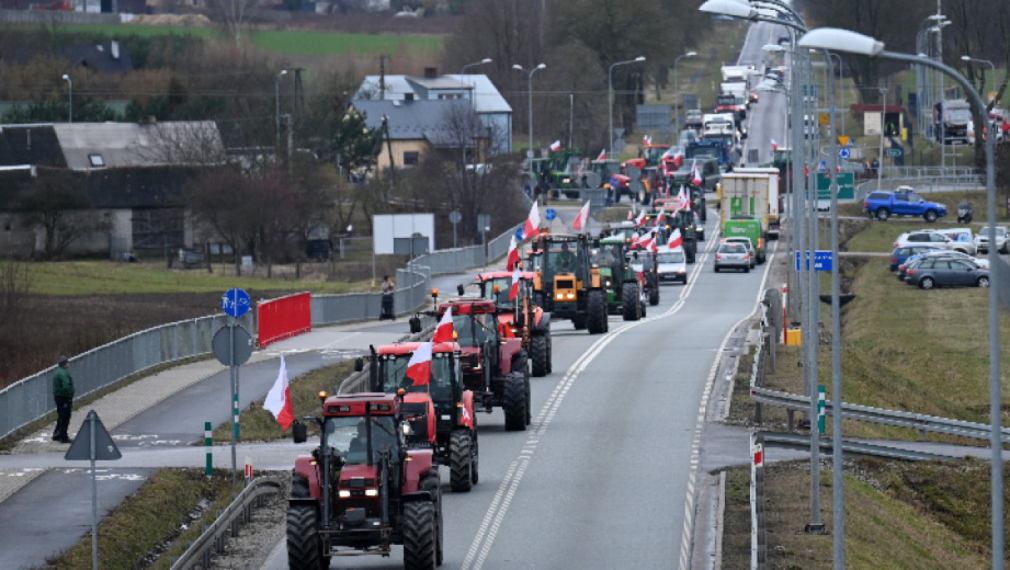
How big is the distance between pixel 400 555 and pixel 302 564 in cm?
237

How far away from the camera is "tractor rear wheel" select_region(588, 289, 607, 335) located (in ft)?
141

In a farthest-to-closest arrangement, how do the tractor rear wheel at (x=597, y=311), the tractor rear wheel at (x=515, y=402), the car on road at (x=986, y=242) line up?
1. the car on road at (x=986, y=242)
2. the tractor rear wheel at (x=597, y=311)
3. the tractor rear wheel at (x=515, y=402)

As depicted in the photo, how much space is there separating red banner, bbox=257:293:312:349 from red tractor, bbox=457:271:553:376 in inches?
396

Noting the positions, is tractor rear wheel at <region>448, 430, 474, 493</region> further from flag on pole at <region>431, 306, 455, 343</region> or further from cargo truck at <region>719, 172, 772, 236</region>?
cargo truck at <region>719, 172, 772, 236</region>

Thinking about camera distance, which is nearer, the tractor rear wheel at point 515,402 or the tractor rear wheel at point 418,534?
the tractor rear wheel at point 418,534

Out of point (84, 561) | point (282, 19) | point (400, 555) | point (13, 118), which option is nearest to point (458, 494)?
point (400, 555)

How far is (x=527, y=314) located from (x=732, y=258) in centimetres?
3358

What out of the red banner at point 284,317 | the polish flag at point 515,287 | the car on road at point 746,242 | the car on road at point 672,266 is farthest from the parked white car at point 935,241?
the polish flag at point 515,287

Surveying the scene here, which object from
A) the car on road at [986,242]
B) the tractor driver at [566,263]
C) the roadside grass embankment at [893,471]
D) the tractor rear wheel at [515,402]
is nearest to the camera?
the roadside grass embankment at [893,471]

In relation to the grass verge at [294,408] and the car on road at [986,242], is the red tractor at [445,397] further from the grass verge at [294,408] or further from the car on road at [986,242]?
the car on road at [986,242]

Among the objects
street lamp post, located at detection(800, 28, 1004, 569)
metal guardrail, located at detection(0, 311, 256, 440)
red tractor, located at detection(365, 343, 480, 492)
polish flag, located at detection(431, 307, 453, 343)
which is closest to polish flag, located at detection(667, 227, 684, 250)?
metal guardrail, located at detection(0, 311, 256, 440)

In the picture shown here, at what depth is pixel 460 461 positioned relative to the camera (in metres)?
23.7

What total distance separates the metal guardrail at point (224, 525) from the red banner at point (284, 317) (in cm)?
1935

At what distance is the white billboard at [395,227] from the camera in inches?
2336
